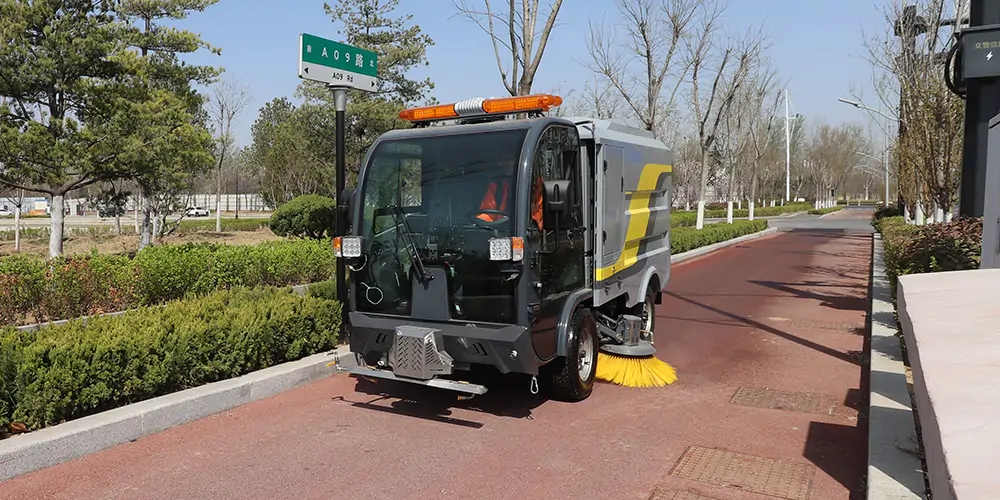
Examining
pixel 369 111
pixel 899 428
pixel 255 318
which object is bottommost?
pixel 899 428

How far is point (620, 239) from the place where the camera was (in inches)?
266

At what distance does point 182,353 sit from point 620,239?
3.92 m

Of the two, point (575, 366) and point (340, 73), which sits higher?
point (340, 73)

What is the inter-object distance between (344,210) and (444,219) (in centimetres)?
102

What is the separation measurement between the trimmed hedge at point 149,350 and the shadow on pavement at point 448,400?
81cm

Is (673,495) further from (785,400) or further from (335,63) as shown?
(335,63)

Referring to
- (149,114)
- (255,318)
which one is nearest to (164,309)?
(255,318)

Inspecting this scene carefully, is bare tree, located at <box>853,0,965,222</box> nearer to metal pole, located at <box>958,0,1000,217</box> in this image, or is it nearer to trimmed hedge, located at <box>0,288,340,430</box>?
metal pole, located at <box>958,0,1000,217</box>

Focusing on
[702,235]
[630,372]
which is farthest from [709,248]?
[630,372]

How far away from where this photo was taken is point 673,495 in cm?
408

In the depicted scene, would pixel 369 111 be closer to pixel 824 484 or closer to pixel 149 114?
pixel 149 114

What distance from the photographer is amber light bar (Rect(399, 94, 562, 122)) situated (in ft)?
19.0

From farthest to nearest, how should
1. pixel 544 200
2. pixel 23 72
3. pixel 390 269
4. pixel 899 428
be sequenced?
pixel 23 72
pixel 390 269
pixel 544 200
pixel 899 428

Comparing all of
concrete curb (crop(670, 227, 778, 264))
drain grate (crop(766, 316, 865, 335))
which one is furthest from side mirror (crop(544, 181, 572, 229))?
concrete curb (crop(670, 227, 778, 264))
